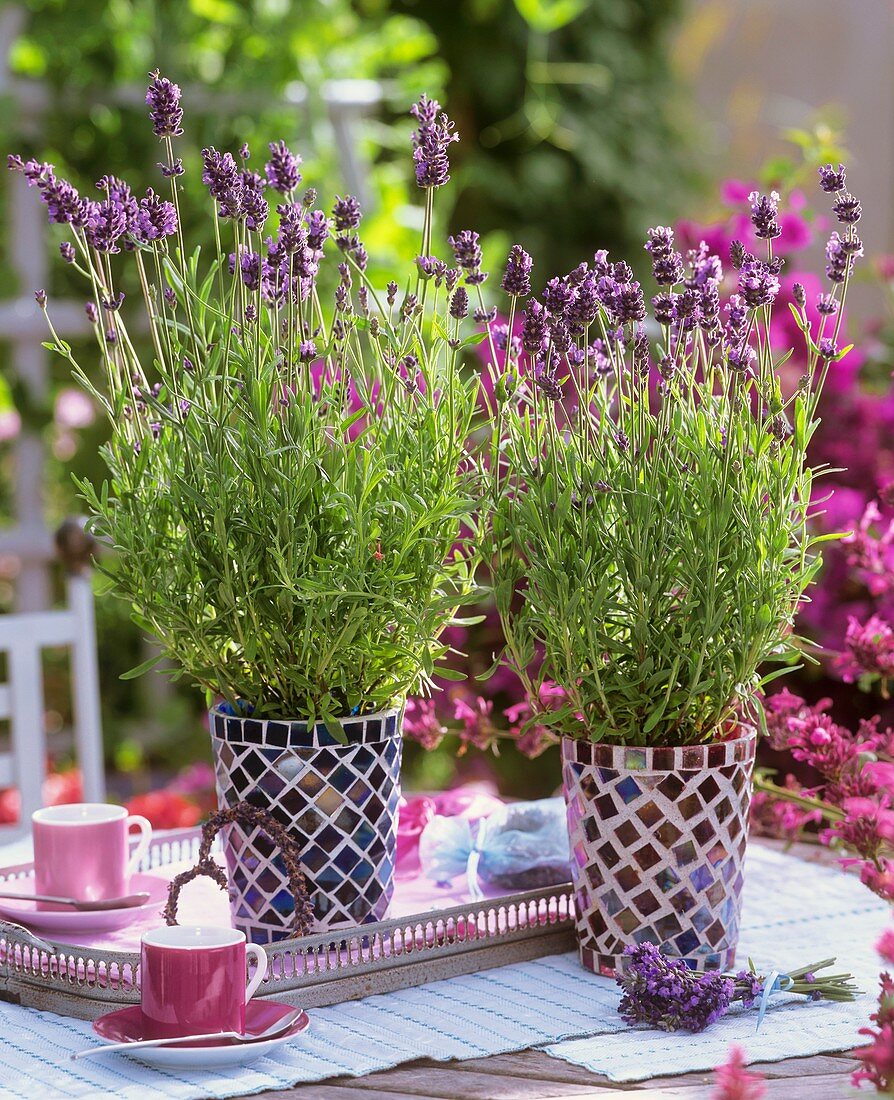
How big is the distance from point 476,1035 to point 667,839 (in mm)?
194

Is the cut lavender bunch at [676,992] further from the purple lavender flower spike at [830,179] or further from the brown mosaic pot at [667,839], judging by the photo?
the purple lavender flower spike at [830,179]

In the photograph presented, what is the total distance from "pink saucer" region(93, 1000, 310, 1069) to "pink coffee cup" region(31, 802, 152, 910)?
0.22 metres

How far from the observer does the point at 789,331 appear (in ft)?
6.53

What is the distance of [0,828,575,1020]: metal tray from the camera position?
103 cm

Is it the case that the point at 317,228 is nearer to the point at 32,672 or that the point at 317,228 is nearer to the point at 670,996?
the point at 670,996

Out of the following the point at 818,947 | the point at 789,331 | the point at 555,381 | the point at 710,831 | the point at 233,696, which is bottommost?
the point at 818,947

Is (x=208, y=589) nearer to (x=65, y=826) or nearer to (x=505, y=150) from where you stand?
(x=65, y=826)

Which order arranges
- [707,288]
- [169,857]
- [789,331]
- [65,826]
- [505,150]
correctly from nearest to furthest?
[707,288]
[65,826]
[169,857]
[789,331]
[505,150]

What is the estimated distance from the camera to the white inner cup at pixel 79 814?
3.93 ft

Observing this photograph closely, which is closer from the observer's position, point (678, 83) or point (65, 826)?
point (65, 826)

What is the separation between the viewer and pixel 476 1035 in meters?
1.01

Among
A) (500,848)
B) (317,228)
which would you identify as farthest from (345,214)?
(500,848)

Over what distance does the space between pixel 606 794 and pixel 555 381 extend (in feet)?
0.99

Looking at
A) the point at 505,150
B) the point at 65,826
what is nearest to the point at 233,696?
the point at 65,826
